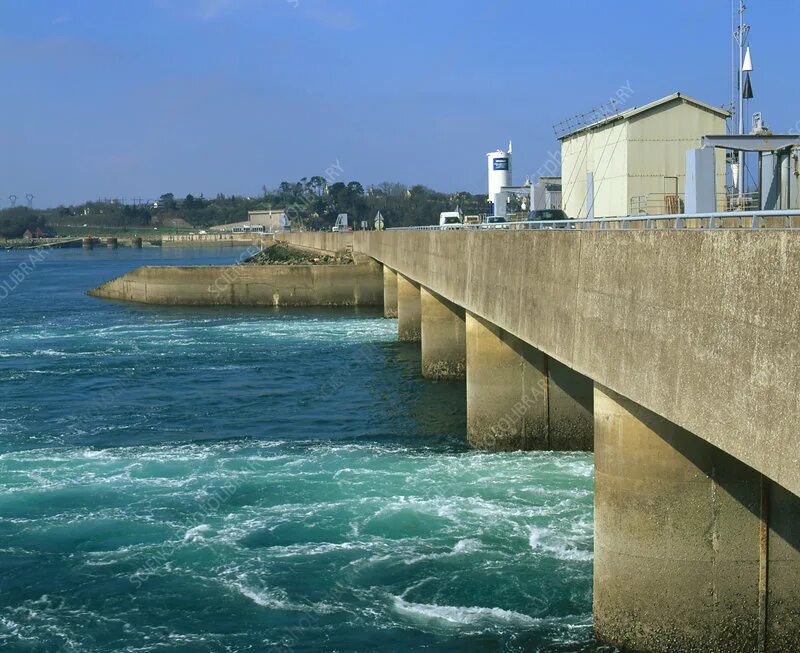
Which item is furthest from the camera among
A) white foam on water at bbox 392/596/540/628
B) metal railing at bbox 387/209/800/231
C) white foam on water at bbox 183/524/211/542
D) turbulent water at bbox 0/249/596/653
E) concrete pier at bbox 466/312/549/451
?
concrete pier at bbox 466/312/549/451

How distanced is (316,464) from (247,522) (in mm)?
4700

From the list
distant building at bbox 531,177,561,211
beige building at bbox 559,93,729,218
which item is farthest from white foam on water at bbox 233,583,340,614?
distant building at bbox 531,177,561,211

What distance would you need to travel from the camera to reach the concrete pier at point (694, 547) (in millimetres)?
11938

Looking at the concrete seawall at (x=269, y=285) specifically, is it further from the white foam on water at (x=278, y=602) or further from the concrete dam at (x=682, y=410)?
the white foam on water at (x=278, y=602)

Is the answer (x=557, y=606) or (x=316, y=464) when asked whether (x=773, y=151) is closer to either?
(x=557, y=606)

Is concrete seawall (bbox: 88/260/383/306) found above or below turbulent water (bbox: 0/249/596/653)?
above

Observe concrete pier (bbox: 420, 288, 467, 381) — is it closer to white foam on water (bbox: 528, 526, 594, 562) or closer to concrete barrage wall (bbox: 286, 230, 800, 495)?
white foam on water (bbox: 528, 526, 594, 562)

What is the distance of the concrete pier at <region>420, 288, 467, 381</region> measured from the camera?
114ft

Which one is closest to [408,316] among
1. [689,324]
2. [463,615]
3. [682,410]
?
[463,615]

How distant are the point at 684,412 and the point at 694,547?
315 cm

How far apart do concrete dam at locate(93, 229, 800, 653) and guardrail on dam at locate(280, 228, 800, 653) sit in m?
0.02

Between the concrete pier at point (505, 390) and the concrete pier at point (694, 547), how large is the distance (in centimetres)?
1032

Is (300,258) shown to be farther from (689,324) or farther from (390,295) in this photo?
(689,324)

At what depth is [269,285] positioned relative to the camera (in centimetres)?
7100
